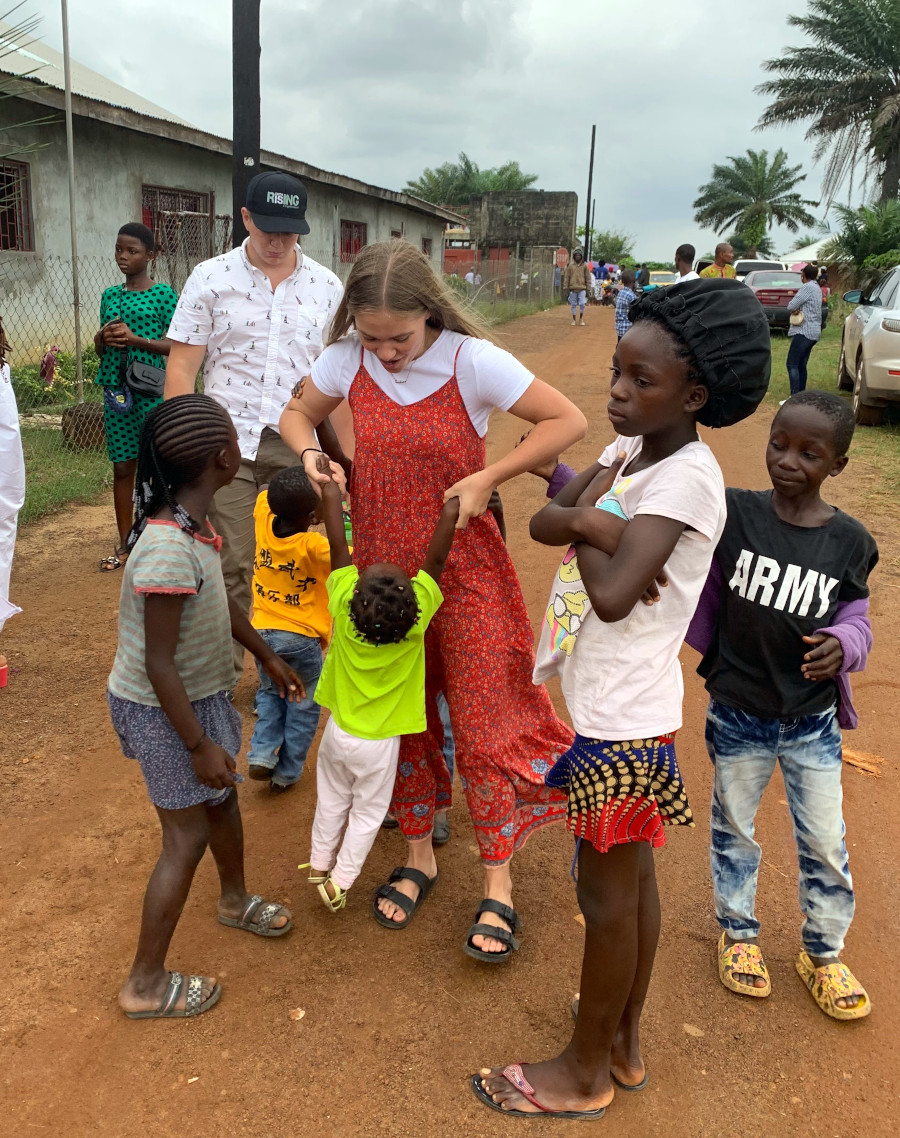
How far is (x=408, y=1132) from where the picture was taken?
212 cm

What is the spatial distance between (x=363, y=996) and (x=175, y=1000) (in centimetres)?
51

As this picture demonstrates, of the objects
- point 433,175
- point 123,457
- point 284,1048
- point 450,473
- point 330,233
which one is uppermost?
point 433,175

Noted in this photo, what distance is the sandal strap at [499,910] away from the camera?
2740 millimetres

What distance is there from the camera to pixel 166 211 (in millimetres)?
13156

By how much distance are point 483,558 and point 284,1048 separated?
1.42m

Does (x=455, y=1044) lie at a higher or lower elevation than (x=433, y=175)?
lower

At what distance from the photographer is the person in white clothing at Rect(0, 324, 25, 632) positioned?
156 inches

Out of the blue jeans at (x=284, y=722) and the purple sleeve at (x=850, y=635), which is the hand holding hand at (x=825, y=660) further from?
the blue jeans at (x=284, y=722)

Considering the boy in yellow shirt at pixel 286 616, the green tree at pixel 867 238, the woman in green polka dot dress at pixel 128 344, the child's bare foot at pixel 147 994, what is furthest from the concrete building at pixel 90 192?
the green tree at pixel 867 238

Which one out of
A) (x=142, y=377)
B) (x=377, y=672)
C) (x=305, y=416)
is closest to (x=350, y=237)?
(x=142, y=377)

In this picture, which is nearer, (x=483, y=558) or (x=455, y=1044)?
(x=455, y=1044)

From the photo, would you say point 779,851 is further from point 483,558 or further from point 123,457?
point 123,457

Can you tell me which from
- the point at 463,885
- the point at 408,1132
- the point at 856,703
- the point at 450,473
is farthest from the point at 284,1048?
the point at 856,703

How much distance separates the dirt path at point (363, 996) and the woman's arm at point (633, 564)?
131 cm
